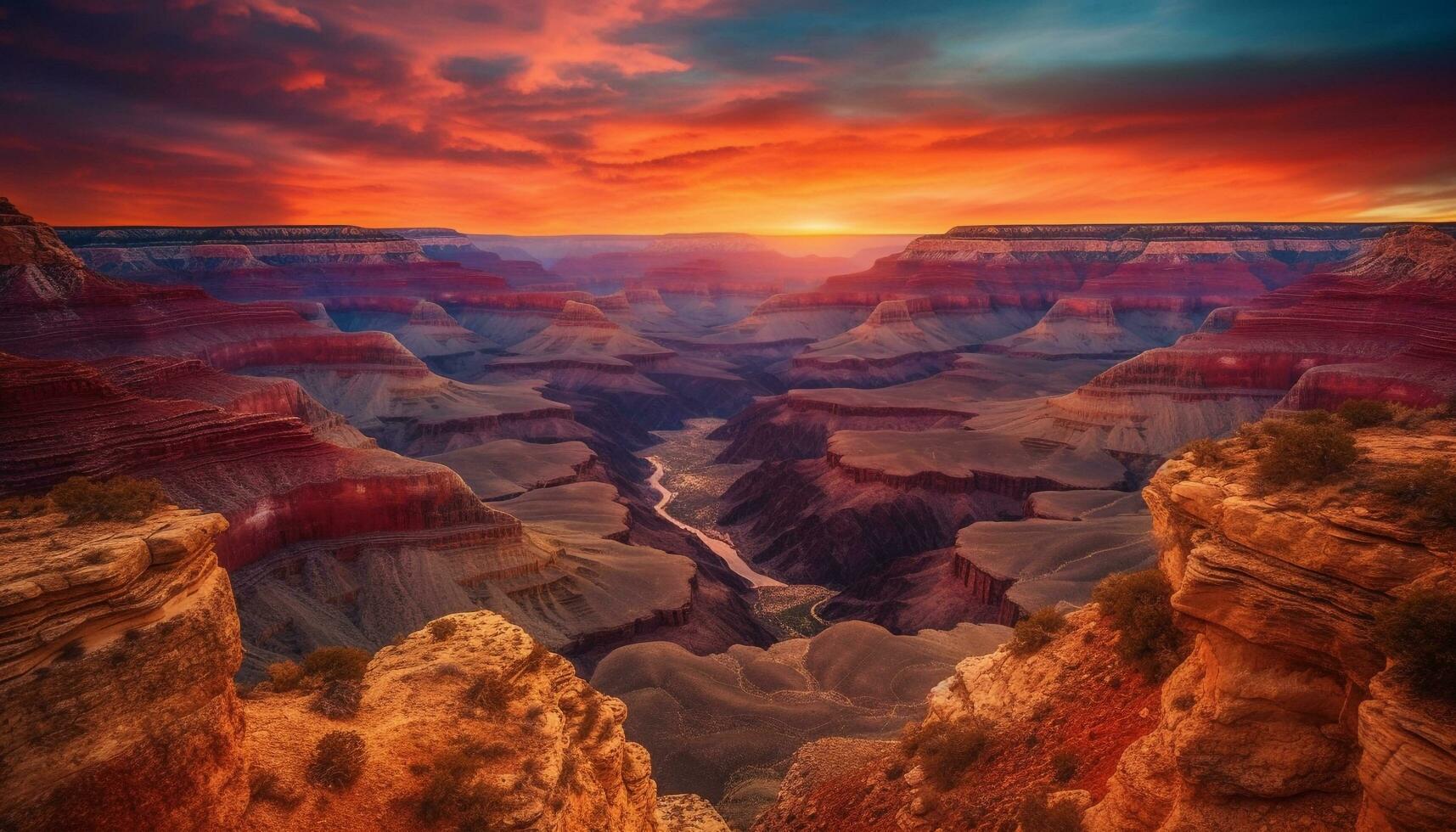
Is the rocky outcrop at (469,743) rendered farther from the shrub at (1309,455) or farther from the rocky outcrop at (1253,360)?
the rocky outcrop at (1253,360)

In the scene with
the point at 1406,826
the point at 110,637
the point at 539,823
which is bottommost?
the point at 539,823

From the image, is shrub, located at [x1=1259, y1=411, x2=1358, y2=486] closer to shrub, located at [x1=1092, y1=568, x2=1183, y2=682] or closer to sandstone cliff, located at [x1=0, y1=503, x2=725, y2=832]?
shrub, located at [x1=1092, y1=568, x2=1183, y2=682]

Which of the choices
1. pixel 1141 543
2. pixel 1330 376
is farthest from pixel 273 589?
pixel 1330 376

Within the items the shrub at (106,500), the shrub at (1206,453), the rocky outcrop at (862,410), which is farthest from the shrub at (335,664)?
the rocky outcrop at (862,410)

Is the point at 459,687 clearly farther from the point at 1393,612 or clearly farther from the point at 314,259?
the point at 314,259

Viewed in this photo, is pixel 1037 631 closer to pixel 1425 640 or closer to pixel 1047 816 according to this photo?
pixel 1047 816

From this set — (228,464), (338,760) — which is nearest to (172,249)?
(228,464)

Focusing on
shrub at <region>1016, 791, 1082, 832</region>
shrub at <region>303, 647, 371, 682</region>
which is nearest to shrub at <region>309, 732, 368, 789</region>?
shrub at <region>303, 647, 371, 682</region>
